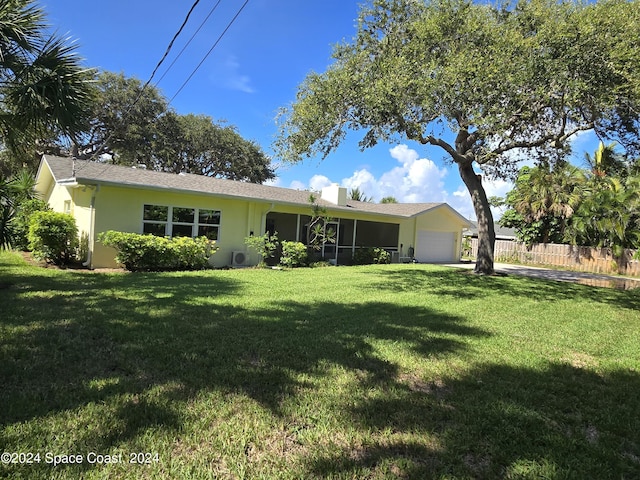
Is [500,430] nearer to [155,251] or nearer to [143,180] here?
[155,251]

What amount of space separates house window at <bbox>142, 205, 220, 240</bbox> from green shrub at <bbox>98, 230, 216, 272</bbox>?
86 cm

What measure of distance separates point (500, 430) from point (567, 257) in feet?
81.8

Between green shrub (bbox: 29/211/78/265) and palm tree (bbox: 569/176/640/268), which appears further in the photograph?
palm tree (bbox: 569/176/640/268)

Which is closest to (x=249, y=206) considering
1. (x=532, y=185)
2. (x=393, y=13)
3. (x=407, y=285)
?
(x=407, y=285)

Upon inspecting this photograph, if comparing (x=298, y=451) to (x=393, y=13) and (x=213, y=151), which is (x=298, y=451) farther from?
(x=213, y=151)

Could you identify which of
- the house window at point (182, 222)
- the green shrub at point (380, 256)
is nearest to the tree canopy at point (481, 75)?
the house window at point (182, 222)

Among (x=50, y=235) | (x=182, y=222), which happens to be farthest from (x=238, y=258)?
(x=50, y=235)

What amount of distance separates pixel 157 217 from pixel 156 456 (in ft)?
38.4

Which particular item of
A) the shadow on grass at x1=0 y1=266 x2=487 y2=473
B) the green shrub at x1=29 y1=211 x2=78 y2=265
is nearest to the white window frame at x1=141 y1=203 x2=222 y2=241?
the green shrub at x1=29 y1=211 x2=78 y2=265

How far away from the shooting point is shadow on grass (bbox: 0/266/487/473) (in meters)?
3.08

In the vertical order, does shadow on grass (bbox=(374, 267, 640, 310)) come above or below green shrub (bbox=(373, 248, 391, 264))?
below

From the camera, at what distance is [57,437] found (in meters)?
2.66

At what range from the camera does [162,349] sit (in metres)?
4.50

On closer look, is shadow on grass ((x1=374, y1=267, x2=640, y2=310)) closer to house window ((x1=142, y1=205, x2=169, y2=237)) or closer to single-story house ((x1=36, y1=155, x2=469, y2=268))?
single-story house ((x1=36, y1=155, x2=469, y2=268))
